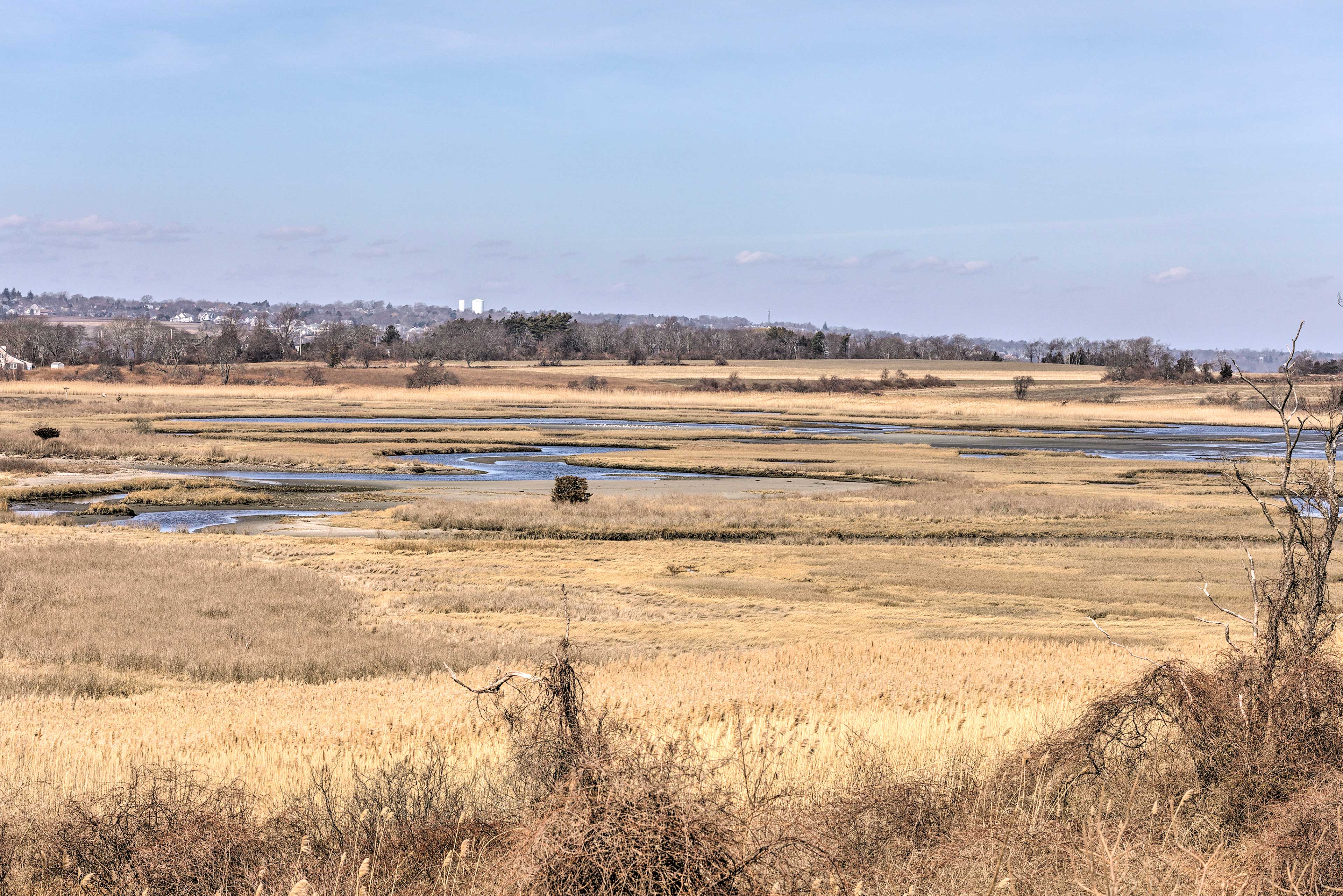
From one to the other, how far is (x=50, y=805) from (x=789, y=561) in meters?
21.9

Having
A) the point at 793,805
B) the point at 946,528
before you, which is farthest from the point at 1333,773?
the point at 946,528

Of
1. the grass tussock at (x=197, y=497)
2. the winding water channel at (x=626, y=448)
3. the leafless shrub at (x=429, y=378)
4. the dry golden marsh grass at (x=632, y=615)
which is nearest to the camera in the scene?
the dry golden marsh grass at (x=632, y=615)

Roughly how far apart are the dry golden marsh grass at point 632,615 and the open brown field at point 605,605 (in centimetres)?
10

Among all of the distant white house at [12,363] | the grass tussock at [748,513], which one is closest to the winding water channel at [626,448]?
the grass tussock at [748,513]

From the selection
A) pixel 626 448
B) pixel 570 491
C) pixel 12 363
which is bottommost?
pixel 626 448

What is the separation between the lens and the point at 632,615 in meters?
22.3

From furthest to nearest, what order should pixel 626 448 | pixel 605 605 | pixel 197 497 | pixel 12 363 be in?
pixel 12 363 < pixel 626 448 < pixel 197 497 < pixel 605 605

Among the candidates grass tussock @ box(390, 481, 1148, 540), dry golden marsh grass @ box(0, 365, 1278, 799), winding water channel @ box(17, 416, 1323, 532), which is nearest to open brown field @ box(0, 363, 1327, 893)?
dry golden marsh grass @ box(0, 365, 1278, 799)

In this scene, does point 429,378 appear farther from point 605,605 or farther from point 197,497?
point 605,605

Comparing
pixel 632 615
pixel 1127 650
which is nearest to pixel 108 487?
pixel 632 615

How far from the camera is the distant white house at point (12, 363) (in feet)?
459

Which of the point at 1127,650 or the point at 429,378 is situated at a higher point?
the point at 429,378

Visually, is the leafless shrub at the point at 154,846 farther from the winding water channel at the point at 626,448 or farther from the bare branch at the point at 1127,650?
the winding water channel at the point at 626,448

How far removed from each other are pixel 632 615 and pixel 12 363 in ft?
519
